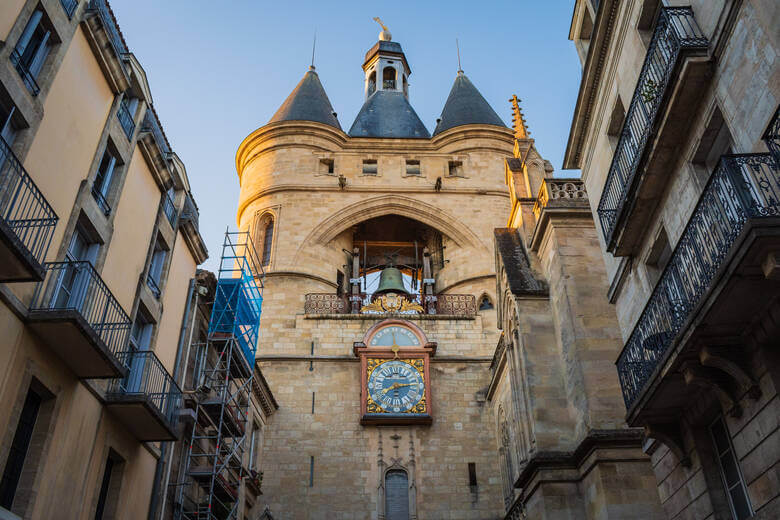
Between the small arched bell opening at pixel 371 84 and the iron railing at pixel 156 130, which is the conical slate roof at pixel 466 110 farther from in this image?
the iron railing at pixel 156 130

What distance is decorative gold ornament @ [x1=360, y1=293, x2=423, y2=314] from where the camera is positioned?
2266cm

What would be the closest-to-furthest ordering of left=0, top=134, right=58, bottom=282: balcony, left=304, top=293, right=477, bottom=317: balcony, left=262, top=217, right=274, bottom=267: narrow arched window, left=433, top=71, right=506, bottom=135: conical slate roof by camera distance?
left=0, top=134, right=58, bottom=282: balcony, left=304, top=293, right=477, bottom=317: balcony, left=262, top=217, right=274, bottom=267: narrow arched window, left=433, top=71, right=506, bottom=135: conical slate roof

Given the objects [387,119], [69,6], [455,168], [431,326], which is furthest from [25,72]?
[387,119]

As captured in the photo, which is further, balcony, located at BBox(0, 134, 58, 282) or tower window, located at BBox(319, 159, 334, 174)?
Result: tower window, located at BBox(319, 159, 334, 174)

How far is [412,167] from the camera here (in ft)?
88.8

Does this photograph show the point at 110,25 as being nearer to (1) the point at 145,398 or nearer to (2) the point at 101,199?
(2) the point at 101,199

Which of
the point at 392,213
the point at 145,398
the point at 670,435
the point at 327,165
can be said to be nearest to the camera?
the point at 670,435

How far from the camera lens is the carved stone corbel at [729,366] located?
6.21 meters

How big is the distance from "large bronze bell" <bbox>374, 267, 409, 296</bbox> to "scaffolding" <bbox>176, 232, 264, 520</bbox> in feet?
20.0

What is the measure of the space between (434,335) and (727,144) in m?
15.1

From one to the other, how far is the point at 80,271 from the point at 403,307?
1398 cm

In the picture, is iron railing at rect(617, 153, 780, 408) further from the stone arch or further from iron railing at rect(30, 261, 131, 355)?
the stone arch

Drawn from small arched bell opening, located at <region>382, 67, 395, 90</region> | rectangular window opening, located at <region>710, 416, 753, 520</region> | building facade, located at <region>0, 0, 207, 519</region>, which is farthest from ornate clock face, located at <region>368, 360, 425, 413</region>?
small arched bell opening, located at <region>382, 67, 395, 90</region>

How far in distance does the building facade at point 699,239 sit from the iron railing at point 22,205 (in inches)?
247
